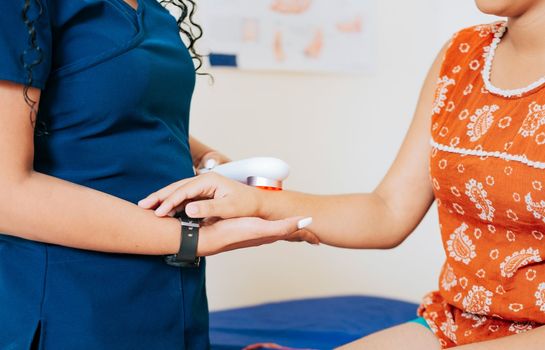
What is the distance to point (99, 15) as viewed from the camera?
1010mm

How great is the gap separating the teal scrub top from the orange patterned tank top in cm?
49

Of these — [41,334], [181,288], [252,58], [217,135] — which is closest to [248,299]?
[217,135]

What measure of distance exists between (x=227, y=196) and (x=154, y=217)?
0.15 metres

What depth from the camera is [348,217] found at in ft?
4.48

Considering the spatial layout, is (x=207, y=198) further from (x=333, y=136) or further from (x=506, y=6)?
(x=333, y=136)

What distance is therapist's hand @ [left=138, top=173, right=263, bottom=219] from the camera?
1019mm

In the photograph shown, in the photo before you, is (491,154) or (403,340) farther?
(403,340)

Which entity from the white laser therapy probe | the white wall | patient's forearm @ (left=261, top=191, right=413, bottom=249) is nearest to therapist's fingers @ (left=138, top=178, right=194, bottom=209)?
the white laser therapy probe

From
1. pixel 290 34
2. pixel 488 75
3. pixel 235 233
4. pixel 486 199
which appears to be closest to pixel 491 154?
pixel 486 199

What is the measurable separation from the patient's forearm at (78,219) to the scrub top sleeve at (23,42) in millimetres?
134

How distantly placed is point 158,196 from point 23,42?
0.28m

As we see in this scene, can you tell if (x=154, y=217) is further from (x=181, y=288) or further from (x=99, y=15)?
(x=99, y=15)

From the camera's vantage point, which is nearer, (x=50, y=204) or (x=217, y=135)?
(x=50, y=204)

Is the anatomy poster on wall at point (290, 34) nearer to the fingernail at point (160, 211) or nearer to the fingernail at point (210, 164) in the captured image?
the fingernail at point (210, 164)
